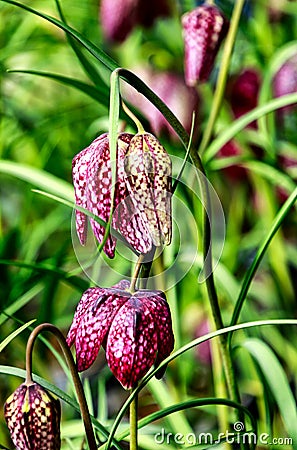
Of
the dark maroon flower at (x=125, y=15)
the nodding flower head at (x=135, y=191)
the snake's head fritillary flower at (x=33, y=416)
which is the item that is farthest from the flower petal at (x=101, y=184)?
the dark maroon flower at (x=125, y=15)

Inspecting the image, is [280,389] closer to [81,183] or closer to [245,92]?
[81,183]

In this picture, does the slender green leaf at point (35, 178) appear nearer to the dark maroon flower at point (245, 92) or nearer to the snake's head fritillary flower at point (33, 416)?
the snake's head fritillary flower at point (33, 416)

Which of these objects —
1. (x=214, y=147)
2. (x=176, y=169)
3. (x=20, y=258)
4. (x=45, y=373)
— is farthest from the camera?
(x=20, y=258)

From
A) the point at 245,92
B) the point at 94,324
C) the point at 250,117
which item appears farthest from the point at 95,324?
the point at 245,92

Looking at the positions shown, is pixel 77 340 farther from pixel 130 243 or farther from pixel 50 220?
pixel 50 220

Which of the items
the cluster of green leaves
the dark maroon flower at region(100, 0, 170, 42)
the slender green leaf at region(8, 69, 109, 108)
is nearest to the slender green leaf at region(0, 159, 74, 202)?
the cluster of green leaves

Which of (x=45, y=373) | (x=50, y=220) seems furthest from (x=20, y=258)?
(x=45, y=373)
